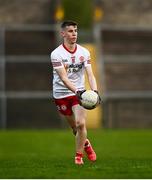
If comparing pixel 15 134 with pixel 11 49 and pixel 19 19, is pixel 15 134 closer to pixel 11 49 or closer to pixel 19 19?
pixel 11 49

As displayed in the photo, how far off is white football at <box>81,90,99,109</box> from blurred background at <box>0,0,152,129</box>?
2051 centimetres

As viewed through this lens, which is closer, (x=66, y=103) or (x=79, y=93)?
(x=79, y=93)

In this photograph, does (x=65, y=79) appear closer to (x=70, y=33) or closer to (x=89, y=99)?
(x=89, y=99)

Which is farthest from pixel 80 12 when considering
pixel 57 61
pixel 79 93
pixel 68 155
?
pixel 79 93

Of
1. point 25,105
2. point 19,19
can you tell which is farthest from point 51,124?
point 19,19

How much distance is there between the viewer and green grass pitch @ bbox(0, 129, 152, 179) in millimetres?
13031

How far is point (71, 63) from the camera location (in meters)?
15.0

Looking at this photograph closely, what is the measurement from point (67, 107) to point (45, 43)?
2521cm

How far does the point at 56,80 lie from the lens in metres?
15.3

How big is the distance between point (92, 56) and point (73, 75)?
24.7 metres

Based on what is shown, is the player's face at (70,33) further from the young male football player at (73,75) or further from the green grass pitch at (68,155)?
the green grass pitch at (68,155)

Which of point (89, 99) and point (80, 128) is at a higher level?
point (89, 99)

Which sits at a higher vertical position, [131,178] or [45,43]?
[45,43]

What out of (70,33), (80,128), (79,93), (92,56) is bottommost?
(80,128)
